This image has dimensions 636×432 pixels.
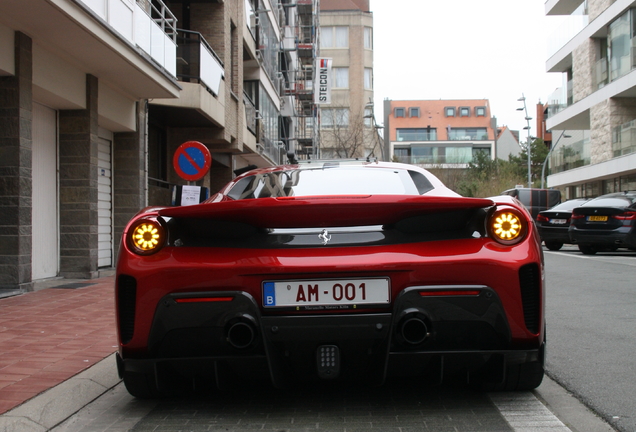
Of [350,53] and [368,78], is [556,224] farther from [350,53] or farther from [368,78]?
[350,53]

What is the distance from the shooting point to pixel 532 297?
3.12 metres

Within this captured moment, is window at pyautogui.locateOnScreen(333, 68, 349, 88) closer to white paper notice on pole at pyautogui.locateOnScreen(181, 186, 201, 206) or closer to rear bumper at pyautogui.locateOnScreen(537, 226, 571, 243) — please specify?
rear bumper at pyautogui.locateOnScreen(537, 226, 571, 243)

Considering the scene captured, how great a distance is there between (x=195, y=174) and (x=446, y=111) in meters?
84.2

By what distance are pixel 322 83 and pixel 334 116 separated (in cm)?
1373

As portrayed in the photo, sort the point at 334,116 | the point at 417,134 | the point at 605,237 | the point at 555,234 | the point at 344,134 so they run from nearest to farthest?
the point at 605,237, the point at 555,234, the point at 344,134, the point at 334,116, the point at 417,134

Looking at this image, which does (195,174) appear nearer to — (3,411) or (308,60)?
(3,411)

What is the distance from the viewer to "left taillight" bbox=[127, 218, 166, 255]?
127 inches

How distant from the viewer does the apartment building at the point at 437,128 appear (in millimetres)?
86062

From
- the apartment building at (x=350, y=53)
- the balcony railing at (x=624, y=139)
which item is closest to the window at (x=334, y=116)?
the apartment building at (x=350, y=53)

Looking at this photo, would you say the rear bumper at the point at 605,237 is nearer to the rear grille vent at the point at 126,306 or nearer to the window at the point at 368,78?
the rear grille vent at the point at 126,306

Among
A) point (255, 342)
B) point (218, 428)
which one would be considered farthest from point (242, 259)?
point (218, 428)

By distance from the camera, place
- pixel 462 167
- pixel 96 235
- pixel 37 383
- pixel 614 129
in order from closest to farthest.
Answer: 1. pixel 37 383
2. pixel 96 235
3. pixel 614 129
4. pixel 462 167

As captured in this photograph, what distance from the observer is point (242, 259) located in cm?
305

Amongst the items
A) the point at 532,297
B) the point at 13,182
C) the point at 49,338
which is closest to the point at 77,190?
the point at 13,182
